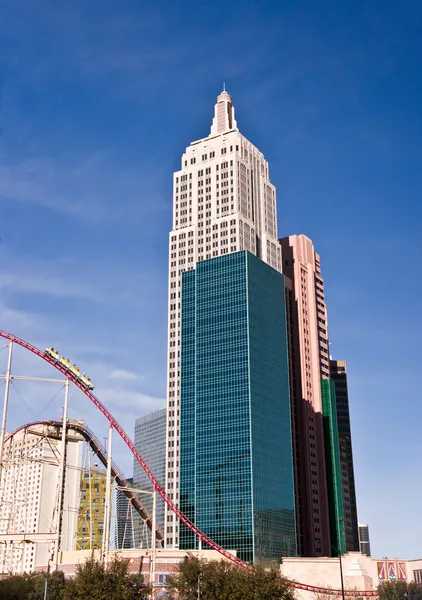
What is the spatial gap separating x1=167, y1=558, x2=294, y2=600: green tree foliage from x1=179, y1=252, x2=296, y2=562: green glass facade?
191ft

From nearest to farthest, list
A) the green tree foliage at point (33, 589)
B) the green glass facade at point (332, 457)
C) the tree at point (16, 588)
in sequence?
the tree at point (16, 588)
the green tree foliage at point (33, 589)
the green glass facade at point (332, 457)

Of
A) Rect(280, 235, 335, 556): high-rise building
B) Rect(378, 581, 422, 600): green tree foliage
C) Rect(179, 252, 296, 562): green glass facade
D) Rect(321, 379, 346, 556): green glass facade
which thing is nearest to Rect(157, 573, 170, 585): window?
Rect(378, 581, 422, 600): green tree foliage

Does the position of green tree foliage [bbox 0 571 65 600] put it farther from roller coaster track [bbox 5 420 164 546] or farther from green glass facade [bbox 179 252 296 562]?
green glass facade [bbox 179 252 296 562]

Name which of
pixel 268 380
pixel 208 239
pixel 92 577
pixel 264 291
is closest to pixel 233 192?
pixel 208 239

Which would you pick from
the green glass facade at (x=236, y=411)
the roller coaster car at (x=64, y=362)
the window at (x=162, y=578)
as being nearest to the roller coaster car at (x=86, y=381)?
the roller coaster car at (x=64, y=362)

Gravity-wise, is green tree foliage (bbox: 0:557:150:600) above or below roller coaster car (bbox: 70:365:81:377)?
below

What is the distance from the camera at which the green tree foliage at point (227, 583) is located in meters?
85.3

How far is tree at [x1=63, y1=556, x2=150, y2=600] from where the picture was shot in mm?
83375

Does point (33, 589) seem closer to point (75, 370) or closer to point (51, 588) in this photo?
point (51, 588)

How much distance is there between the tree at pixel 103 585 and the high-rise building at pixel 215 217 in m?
89.0

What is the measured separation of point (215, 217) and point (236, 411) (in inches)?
2119

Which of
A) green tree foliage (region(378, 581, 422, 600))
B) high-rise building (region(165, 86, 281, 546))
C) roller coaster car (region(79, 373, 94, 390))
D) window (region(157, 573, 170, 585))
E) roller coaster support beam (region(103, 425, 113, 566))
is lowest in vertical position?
green tree foliage (region(378, 581, 422, 600))

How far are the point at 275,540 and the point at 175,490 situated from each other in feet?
82.0

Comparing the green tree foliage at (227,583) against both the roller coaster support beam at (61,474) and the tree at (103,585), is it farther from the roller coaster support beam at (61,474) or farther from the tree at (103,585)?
the roller coaster support beam at (61,474)
